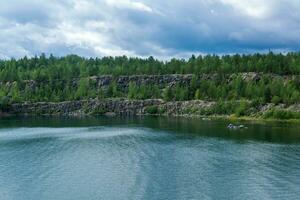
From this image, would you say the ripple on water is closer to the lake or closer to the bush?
the lake

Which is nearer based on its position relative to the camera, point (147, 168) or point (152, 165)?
point (147, 168)

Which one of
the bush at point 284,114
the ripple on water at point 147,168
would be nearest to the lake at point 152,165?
the ripple on water at point 147,168

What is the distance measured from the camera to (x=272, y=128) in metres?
164

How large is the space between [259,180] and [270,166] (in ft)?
42.5

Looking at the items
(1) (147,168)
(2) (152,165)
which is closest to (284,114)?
(2) (152,165)

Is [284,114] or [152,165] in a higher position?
[284,114]

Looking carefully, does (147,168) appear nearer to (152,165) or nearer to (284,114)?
(152,165)

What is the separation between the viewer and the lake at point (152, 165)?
77000 millimetres

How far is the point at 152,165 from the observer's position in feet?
321

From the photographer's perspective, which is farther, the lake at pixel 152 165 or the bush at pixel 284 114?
the bush at pixel 284 114

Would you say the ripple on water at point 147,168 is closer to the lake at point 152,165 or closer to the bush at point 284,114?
the lake at point 152,165

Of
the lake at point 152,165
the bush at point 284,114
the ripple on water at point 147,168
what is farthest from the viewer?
the bush at point 284,114

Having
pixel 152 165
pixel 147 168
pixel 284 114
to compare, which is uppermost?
pixel 284 114

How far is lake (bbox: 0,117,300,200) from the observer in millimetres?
A: 77000
